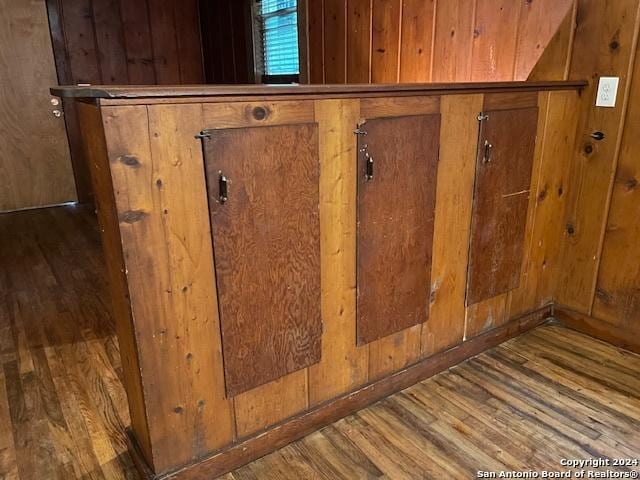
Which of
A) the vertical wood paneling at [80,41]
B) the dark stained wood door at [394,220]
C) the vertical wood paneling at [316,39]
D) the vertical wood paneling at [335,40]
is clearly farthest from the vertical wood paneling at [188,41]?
the dark stained wood door at [394,220]

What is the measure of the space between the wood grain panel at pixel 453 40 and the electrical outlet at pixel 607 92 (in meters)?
0.67

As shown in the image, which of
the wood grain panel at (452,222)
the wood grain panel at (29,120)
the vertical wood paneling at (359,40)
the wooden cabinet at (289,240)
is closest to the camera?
the wooden cabinet at (289,240)

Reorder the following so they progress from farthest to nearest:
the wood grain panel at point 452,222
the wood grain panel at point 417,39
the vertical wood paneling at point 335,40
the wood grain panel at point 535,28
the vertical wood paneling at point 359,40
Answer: the vertical wood paneling at point 335,40, the vertical wood paneling at point 359,40, the wood grain panel at point 417,39, the wood grain panel at point 535,28, the wood grain panel at point 452,222

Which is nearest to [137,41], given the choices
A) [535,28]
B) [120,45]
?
[120,45]

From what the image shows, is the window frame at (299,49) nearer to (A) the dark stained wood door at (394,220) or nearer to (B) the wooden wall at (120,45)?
(B) the wooden wall at (120,45)

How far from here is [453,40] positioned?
8.66 ft

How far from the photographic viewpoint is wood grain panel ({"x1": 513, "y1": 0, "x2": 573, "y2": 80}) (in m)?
2.17

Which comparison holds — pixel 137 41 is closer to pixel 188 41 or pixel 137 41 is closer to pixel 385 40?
pixel 188 41

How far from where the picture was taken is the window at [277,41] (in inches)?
153

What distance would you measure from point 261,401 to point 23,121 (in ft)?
13.6

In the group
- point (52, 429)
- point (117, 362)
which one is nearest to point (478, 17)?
point (117, 362)

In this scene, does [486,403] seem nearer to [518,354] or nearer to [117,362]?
[518,354]

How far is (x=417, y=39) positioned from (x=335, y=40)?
0.76 meters

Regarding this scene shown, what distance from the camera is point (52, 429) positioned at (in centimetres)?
176
